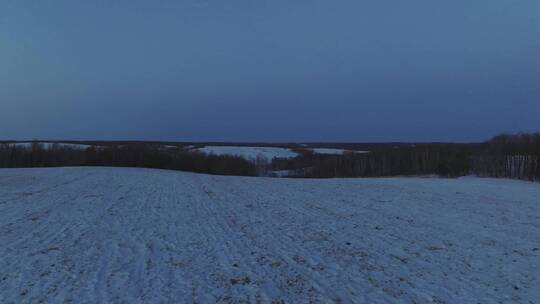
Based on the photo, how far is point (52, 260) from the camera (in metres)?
8.13

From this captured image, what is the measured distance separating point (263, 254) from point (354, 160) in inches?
3402

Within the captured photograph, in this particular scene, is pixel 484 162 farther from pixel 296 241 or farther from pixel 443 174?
pixel 296 241

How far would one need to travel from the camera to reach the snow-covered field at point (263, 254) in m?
6.46

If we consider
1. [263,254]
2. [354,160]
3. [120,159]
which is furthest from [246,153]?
[263,254]

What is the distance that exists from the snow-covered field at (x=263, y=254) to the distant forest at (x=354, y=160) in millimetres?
53163

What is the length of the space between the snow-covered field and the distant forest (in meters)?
53.2

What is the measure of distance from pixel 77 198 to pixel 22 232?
8008 mm

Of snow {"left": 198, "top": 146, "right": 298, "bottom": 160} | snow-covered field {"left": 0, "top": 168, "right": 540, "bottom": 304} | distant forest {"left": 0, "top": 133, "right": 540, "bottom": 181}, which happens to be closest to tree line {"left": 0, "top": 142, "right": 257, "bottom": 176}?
distant forest {"left": 0, "top": 133, "right": 540, "bottom": 181}

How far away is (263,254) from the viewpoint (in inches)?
349

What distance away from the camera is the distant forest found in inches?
2454

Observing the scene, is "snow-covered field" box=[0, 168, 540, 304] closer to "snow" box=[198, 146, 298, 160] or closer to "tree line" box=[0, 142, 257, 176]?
"tree line" box=[0, 142, 257, 176]

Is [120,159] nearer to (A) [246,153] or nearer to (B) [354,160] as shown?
(A) [246,153]

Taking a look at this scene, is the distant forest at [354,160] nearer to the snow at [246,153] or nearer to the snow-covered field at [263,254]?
the snow at [246,153]

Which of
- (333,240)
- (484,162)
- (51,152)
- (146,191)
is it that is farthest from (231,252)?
(51,152)
